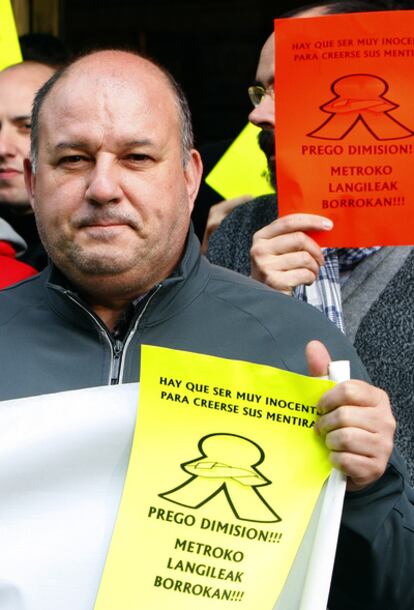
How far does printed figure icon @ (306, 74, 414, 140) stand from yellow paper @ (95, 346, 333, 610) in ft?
2.60

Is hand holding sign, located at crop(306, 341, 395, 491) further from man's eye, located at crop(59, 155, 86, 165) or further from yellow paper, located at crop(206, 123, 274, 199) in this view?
yellow paper, located at crop(206, 123, 274, 199)

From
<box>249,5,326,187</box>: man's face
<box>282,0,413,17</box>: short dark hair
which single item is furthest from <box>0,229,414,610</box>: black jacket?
<box>282,0,413,17</box>: short dark hair

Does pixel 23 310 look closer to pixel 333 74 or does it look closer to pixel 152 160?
pixel 152 160

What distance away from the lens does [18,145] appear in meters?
3.66

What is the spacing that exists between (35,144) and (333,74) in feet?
1.96

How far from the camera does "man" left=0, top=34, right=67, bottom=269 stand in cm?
362

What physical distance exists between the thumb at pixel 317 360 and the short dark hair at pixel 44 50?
6.81 ft

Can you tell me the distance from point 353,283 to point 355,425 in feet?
2.90


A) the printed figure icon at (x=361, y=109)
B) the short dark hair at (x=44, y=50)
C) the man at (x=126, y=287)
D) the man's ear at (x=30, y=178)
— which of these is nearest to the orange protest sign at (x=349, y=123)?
the printed figure icon at (x=361, y=109)

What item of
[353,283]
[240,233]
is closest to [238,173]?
[240,233]

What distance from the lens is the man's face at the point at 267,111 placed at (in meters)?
2.91

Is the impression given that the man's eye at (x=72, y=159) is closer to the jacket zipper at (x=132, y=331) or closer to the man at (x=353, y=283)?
the jacket zipper at (x=132, y=331)

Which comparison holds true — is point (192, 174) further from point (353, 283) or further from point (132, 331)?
point (353, 283)

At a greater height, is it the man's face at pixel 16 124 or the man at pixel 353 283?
the man's face at pixel 16 124
